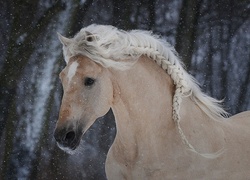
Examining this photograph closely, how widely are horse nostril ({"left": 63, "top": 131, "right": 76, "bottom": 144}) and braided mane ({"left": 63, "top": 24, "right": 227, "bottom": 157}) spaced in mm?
423

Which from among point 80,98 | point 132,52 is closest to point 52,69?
point 132,52

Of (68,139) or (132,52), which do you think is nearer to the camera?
(68,139)

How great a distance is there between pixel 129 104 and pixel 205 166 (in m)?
0.59

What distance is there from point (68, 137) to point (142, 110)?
0.47 m

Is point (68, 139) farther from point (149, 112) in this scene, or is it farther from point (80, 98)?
point (149, 112)

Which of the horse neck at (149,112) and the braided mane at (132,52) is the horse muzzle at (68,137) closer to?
the horse neck at (149,112)

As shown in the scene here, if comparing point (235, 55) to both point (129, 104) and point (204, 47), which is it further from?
point (129, 104)

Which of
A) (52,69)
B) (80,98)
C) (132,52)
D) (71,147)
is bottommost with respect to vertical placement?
(52,69)

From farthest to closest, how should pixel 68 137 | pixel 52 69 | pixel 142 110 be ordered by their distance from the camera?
pixel 52 69 < pixel 142 110 < pixel 68 137

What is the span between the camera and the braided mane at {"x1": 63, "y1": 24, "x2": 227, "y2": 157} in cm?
287

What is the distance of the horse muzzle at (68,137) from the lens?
276 centimetres

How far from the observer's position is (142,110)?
2.97 m

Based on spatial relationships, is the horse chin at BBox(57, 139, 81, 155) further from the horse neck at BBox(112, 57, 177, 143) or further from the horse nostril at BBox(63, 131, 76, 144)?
the horse neck at BBox(112, 57, 177, 143)

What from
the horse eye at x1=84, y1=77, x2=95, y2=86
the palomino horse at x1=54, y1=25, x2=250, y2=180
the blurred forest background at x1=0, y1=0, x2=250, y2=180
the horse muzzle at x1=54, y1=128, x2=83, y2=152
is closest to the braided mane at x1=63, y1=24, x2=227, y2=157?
the palomino horse at x1=54, y1=25, x2=250, y2=180
